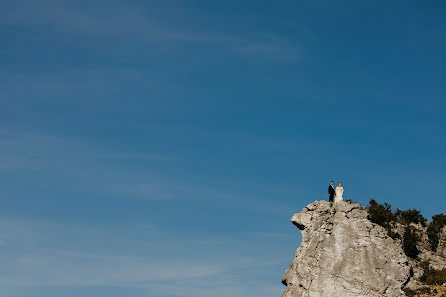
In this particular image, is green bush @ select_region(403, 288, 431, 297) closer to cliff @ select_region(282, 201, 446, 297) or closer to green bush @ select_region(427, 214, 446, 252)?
cliff @ select_region(282, 201, 446, 297)

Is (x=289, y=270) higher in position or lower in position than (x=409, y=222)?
lower

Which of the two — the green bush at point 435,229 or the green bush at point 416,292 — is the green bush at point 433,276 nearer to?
the green bush at point 416,292

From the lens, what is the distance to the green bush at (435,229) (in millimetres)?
65938

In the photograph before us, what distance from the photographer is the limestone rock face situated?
188ft

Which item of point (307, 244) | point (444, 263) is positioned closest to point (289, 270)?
point (307, 244)

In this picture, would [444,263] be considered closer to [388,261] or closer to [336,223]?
[388,261]

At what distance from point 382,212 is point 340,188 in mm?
5682

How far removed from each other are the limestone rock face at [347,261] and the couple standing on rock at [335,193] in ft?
6.95

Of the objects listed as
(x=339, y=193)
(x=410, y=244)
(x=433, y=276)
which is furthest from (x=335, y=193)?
(x=433, y=276)

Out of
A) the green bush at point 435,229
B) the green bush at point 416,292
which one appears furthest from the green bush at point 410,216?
the green bush at point 416,292

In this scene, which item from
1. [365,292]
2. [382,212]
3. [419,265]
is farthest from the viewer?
[382,212]

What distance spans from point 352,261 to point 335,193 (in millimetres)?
10642

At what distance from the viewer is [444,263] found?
205ft

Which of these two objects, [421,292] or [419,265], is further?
[419,265]
